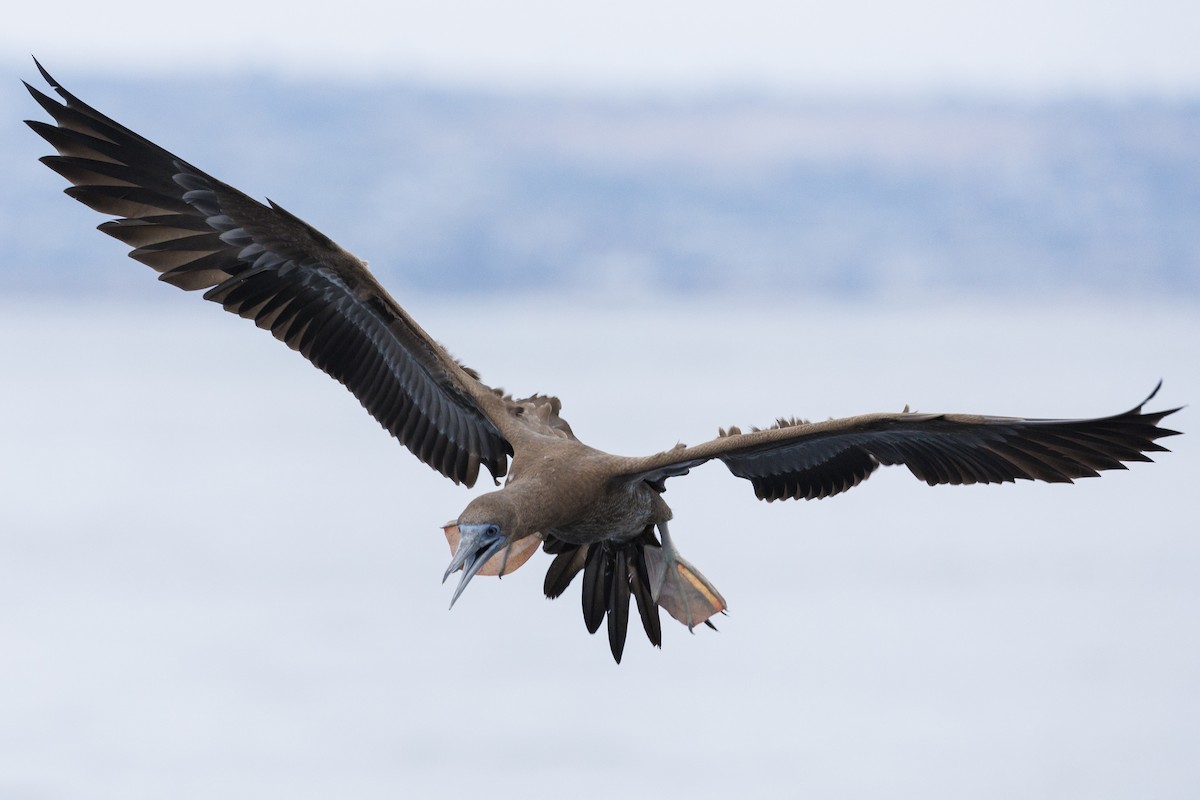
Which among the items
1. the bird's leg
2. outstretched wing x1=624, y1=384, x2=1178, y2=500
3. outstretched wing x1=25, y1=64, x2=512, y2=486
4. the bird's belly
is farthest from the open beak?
the bird's leg

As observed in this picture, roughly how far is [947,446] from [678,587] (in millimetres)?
1866

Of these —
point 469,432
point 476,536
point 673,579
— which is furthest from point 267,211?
point 673,579

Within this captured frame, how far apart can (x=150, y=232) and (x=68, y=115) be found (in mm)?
758

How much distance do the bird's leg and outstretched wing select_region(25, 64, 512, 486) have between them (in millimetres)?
1163

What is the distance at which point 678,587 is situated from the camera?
8.70m

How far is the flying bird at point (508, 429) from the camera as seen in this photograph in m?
7.51

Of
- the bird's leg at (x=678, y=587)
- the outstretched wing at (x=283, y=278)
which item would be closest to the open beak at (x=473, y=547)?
the outstretched wing at (x=283, y=278)

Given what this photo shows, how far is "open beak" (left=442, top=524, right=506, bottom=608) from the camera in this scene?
6746mm

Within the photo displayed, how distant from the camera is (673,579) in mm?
8711

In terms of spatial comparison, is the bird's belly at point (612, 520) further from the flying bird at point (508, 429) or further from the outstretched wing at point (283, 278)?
the outstretched wing at point (283, 278)

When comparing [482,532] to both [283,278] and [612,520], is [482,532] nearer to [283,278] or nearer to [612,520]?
[612,520]

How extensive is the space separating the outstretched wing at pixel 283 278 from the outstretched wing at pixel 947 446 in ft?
4.94

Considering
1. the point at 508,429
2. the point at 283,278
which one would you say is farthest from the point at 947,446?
the point at 283,278

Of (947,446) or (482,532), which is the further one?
(947,446)
